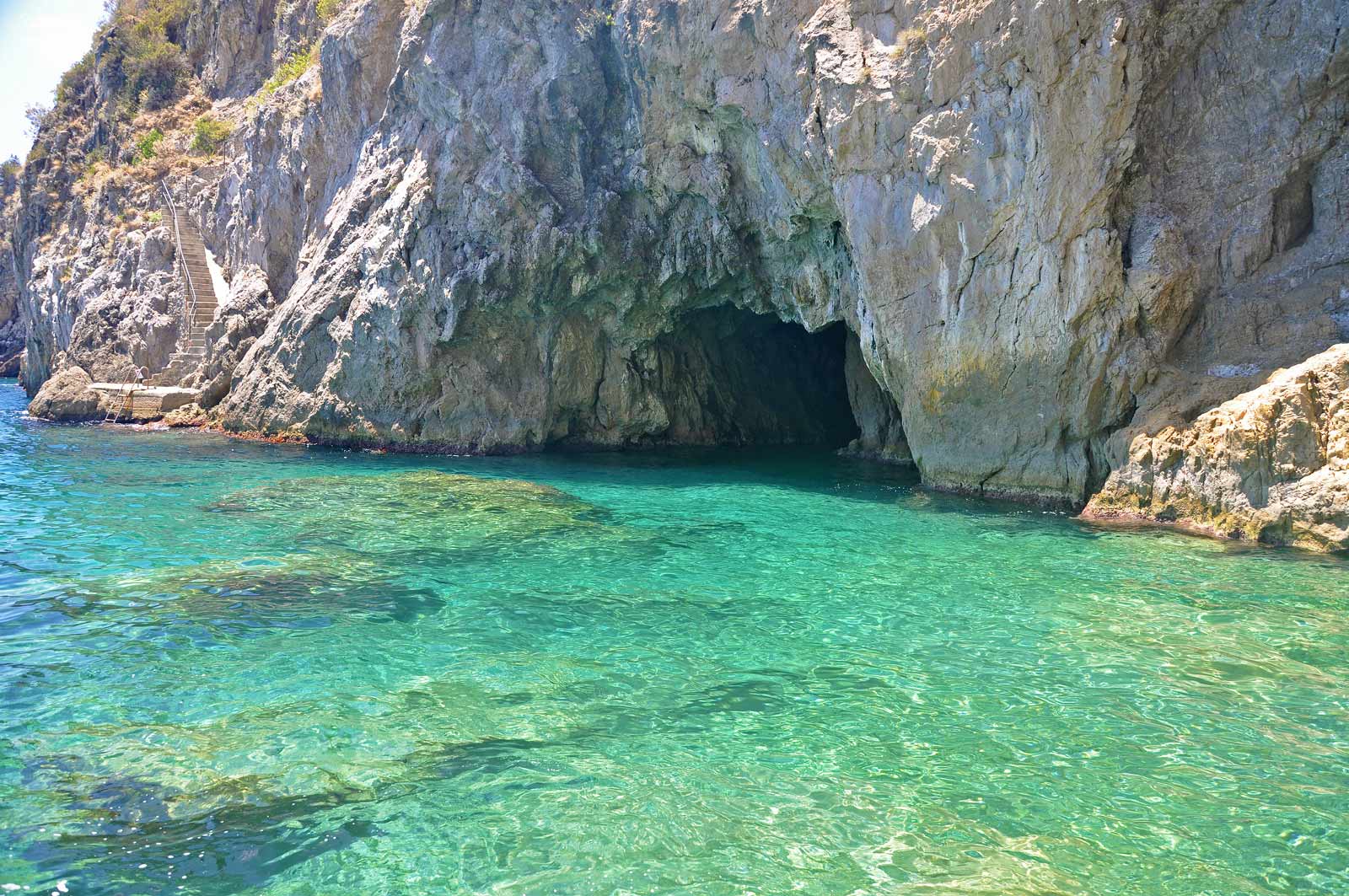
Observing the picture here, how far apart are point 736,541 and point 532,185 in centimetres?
1164

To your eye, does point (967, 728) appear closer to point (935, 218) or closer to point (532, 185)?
point (935, 218)

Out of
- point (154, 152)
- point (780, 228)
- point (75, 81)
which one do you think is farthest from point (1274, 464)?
point (75, 81)

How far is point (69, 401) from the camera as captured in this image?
28.7m

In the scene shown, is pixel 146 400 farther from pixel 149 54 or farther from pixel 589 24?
pixel 149 54

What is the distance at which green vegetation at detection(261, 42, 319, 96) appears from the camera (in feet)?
95.5

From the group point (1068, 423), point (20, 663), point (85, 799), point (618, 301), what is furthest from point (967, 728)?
point (618, 301)

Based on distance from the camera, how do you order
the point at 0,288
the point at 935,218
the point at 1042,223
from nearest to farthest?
the point at 1042,223 → the point at 935,218 → the point at 0,288

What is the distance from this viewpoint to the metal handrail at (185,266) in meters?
29.5

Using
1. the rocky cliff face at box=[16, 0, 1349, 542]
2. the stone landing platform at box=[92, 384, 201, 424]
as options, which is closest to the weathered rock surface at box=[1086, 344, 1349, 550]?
the rocky cliff face at box=[16, 0, 1349, 542]

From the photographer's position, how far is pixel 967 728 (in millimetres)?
5824

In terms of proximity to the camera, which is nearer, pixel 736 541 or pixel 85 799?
pixel 85 799

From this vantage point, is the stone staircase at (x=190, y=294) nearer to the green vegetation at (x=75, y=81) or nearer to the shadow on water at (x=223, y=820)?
the green vegetation at (x=75, y=81)

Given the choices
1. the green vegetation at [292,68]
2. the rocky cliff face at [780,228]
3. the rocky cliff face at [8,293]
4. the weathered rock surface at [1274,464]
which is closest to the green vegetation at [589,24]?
the rocky cliff face at [780,228]

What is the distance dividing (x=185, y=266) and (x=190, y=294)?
119 cm
